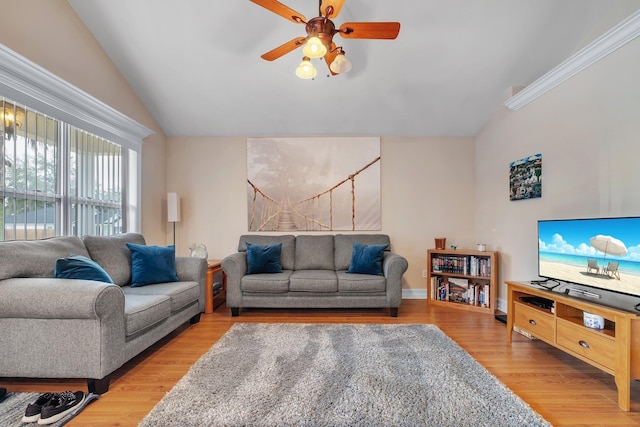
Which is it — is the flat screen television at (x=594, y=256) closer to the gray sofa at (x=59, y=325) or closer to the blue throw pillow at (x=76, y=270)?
the gray sofa at (x=59, y=325)

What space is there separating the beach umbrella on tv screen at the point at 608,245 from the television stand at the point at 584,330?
36cm

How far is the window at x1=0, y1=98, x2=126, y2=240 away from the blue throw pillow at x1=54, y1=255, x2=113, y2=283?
2.18ft

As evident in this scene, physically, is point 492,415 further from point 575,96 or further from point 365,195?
point 365,195

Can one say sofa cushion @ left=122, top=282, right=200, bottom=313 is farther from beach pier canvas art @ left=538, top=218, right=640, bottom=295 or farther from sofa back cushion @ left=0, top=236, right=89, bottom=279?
beach pier canvas art @ left=538, top=218, right=640, bottom=295

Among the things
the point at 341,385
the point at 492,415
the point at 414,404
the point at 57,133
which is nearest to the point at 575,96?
the point at 492,415

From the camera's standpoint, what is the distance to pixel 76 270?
2.09m

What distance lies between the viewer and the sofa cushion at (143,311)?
6.74ft

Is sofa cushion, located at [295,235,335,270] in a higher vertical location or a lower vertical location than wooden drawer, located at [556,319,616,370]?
higher

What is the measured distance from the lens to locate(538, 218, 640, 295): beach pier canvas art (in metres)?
1.93

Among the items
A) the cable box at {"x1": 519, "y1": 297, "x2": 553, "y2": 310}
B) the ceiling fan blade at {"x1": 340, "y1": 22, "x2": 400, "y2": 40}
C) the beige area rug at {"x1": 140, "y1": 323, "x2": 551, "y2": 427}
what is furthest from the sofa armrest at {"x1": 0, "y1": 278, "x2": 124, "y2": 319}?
the cable box at {"x1": 519, "y1": 297, "x2": 553, "y2": 310}

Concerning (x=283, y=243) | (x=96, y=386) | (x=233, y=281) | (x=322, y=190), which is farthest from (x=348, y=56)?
(x=96, y=386)

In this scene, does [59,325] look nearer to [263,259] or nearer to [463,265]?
[263,259]

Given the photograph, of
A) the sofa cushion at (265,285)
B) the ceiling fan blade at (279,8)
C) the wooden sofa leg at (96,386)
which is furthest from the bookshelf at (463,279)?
the wooden sofa leg at (96,386)

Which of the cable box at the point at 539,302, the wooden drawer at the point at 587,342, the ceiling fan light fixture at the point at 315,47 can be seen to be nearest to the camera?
the wooden drawer at the point at 587,342
